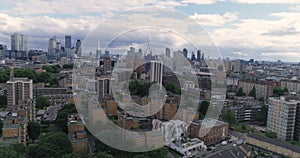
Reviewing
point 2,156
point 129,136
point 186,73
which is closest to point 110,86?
point 186,73

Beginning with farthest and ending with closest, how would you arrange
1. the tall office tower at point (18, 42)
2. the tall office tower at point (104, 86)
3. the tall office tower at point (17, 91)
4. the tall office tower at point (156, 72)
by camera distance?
the tall office tower at point (18, 42), the tall office tower at point (156, 72), the tall office tower at point (104, 86), the tall office tower at point (17, 91)

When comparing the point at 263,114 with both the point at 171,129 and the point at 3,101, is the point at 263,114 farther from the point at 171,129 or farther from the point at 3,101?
the point at 3,101

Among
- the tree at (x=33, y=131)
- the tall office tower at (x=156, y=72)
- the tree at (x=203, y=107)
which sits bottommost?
the tree at (x=33, y=131)

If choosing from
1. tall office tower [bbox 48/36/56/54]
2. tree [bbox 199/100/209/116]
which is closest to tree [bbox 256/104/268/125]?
tree [bbox 199/100/209/116]

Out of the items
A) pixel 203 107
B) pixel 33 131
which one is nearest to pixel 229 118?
pixel 203 107

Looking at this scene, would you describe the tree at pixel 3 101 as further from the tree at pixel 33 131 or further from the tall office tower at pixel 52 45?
the tall office tower at pixel 52 45

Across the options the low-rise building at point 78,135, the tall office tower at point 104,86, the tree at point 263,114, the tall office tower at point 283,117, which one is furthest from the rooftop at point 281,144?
the tall office tower at point 104,86

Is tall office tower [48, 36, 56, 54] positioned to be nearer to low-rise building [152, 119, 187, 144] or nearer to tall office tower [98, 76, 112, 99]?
tall office tower [98, 76, 112, 99]
